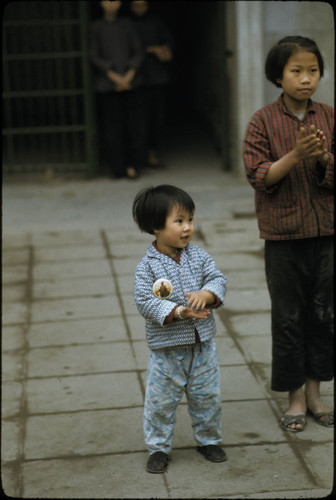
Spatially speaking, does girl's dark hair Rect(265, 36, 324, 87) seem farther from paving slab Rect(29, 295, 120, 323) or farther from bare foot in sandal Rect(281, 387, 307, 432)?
paving slab Rect(29, 295, 120, 323)

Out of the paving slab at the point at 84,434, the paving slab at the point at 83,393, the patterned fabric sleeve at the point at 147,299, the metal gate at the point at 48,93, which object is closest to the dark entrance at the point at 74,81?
the metal gate at the point at 48,93

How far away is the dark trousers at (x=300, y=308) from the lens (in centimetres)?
376

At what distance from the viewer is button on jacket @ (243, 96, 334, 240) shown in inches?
141

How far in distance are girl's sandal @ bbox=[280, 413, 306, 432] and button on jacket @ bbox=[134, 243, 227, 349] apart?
2.98 feet

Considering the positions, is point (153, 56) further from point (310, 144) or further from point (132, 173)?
point (310, 144)

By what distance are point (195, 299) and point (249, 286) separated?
120 inches

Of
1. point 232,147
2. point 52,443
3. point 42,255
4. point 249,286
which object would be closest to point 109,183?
point 232,147

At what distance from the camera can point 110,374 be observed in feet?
15.1

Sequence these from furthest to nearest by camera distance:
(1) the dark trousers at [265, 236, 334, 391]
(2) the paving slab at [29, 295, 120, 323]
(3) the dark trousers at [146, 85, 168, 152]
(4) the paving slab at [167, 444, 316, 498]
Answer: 1. (3) the dark trousers at [146, 85, 168, 152]
2. (2) the paving slab at [29, 295, 120, 323]
3. (1) the dark trousers at [265, 236, 334, 391]
4. (4) the paving slab at [167, 444, 316, 498]

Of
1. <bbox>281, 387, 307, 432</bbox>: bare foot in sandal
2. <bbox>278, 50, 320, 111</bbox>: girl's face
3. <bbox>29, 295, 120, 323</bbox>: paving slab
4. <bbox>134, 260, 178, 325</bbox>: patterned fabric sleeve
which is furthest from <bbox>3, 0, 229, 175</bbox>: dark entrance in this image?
<bbox>134, 260, 178, 325</bbox>: patterned fabric sleeve

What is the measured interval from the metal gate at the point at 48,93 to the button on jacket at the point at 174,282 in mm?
4869

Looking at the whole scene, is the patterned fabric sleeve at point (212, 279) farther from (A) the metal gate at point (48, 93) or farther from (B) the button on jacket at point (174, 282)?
(A) the metal gate at point (48, 93)

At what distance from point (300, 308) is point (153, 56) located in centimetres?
621

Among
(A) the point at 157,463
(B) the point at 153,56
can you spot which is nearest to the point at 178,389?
(A) the point at 157,463
